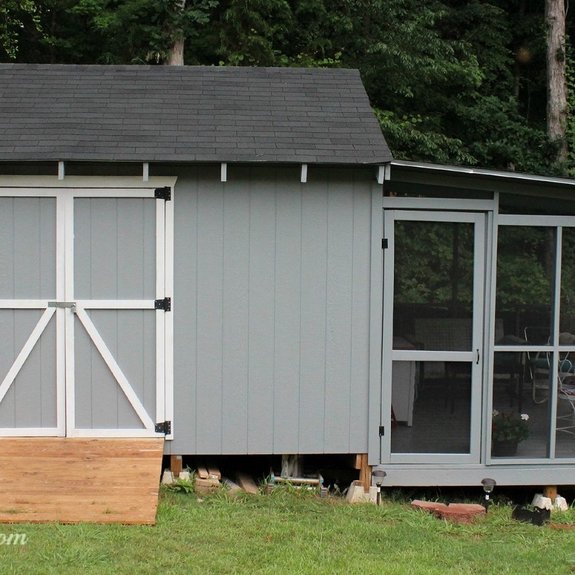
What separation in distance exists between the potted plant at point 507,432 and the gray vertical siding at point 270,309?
1.02 m

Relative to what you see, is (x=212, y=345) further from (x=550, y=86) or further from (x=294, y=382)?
(x=550, y=86)

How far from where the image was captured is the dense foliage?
540 inches

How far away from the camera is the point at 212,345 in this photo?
6168 millimetres

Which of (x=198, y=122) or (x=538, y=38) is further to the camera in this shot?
(x=538, y=38)

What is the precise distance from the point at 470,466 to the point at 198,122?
3381 mm

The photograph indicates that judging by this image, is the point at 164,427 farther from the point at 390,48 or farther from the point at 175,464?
the point at 390,48

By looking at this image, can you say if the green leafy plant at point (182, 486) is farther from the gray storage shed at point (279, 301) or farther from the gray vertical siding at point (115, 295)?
the gray vertical siding at point (115, 295)

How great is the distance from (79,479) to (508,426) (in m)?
3.21

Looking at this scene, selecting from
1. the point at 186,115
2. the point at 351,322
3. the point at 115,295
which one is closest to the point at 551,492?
the point at 351,322

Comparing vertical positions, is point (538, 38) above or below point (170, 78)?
above

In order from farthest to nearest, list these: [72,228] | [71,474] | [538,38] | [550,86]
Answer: [538,38]
[550,86]
[72,228]
[71,474]

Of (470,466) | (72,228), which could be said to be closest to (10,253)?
(72,228)

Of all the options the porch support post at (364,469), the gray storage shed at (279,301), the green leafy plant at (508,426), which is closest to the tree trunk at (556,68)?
the gray storage shed at (279,301)

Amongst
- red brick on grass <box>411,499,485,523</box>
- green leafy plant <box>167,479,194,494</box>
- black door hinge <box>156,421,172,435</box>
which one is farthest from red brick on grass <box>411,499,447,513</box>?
black door hinge <box>156,421,172,435</box>
